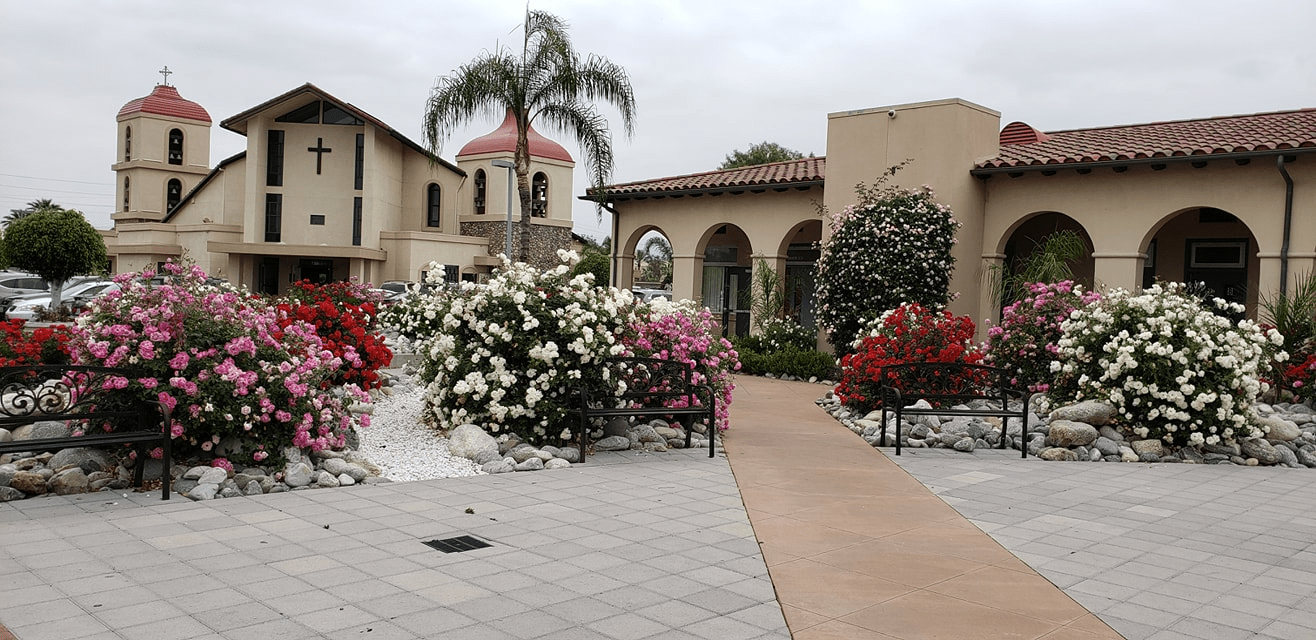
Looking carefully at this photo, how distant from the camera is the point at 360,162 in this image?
43.0 meters

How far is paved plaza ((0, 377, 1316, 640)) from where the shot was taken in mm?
Answer: 4461

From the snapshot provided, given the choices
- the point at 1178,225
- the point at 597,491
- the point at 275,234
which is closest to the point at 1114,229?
the point at 1178,225

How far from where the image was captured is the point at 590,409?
9.12 metres

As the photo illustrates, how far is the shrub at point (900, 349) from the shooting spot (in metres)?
11.8

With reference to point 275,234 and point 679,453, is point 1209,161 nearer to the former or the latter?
point 679,453

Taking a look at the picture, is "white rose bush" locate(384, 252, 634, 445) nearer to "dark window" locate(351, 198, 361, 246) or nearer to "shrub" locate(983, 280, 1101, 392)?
"shrub" locate(983, 280, 1101, 392)

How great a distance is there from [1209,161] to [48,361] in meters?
15.1

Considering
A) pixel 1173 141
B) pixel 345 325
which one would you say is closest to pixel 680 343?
pixel 345 325

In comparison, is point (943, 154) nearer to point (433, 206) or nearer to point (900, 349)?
point (900, 349)

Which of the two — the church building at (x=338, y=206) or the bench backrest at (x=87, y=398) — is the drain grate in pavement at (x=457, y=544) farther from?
the church building at (x=338, y=206)

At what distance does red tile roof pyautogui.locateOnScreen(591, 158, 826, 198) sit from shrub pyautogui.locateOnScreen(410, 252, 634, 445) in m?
9.91

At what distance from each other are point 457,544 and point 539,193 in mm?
42704

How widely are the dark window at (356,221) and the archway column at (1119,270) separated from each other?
1345 inches

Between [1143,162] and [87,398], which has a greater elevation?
[1143,162]
